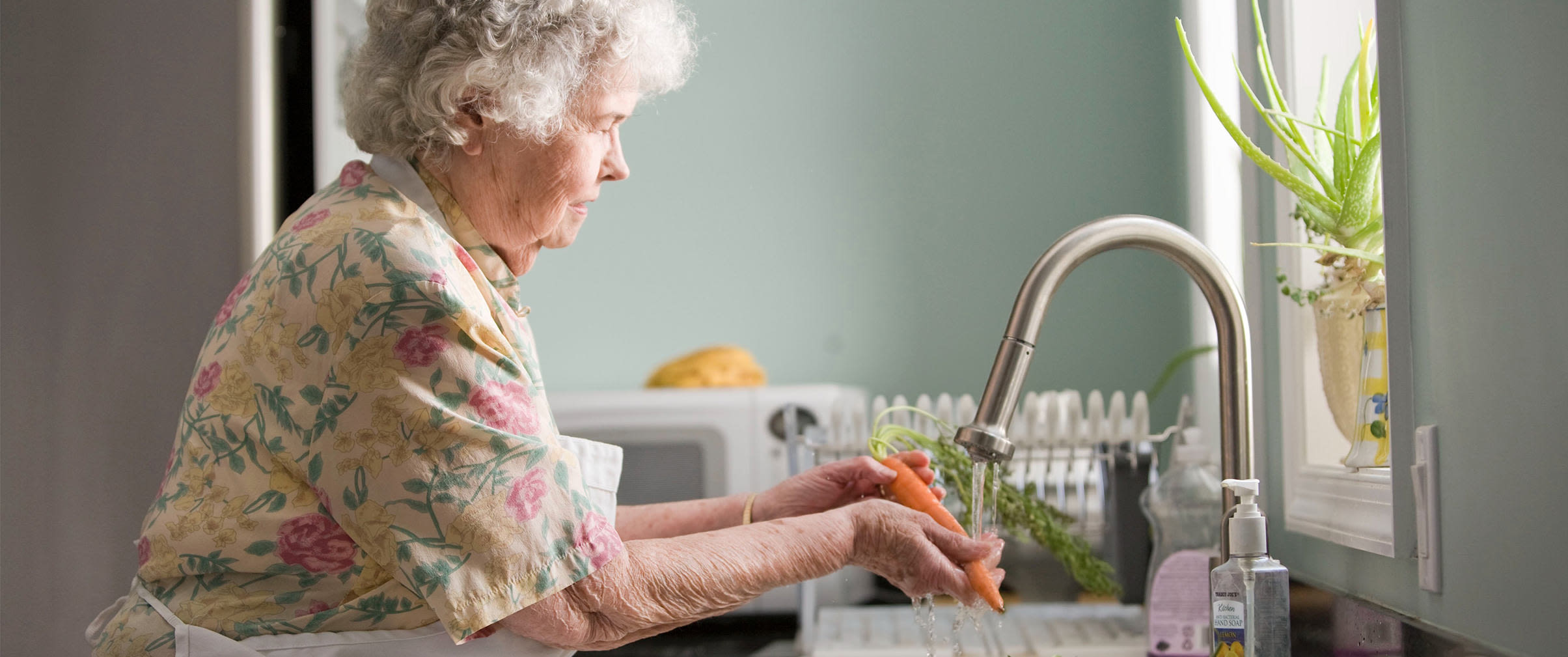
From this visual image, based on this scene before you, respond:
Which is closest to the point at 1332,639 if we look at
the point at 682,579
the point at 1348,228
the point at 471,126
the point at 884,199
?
the point at 1348,228

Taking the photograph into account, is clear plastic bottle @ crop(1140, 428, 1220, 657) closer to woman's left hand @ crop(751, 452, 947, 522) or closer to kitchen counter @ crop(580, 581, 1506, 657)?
kitchen counter @ crop(580, 581, 1506, 657)

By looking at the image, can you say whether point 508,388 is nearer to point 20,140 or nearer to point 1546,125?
point 1546,125

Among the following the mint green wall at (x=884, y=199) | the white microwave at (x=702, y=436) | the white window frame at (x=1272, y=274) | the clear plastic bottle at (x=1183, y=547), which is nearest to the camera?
the white window frame at (x=1272, y=274)

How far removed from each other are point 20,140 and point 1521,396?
1509 millimetres

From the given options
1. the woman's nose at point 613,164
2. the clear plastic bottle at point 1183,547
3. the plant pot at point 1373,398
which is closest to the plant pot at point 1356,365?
the plant pot at point 1373,398

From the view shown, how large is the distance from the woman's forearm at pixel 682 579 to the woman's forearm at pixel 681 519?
9.2 inches

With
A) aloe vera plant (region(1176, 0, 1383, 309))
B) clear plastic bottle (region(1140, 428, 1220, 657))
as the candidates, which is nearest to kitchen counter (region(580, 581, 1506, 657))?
clear plastic bottle (region(1140, 428, 1220, 657))

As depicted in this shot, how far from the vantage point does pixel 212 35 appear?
4.22 feet

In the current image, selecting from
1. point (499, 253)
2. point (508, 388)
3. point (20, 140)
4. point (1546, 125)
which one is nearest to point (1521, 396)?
point (1546, 125)

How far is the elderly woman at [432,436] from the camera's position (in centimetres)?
70

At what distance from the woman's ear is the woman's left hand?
449 millimetres

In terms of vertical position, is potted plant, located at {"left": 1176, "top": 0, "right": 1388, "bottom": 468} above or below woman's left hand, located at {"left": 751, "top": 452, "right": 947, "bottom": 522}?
above

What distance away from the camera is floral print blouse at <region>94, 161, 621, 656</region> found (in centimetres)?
70

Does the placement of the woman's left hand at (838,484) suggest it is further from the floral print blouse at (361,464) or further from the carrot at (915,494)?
the floral print blouse at (361,464)
